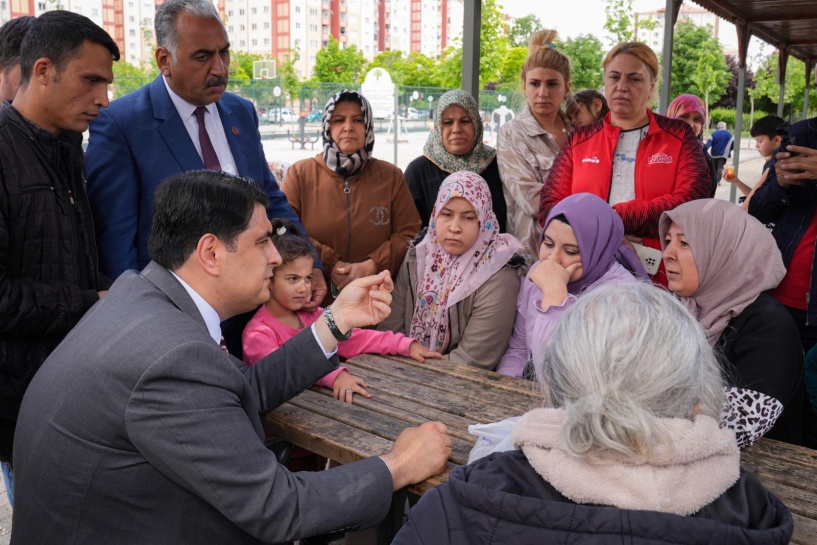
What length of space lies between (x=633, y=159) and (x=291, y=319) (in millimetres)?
1854

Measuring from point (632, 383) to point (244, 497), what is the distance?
0.85m

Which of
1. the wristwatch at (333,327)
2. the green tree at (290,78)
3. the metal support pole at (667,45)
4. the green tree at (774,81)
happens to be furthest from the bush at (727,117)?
the wristwatch at (333,327)

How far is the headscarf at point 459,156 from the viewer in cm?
409

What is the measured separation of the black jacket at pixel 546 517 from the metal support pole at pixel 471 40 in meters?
3.76

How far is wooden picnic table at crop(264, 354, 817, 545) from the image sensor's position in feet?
5.92

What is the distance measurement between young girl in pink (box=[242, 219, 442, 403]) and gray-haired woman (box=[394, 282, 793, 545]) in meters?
1.51

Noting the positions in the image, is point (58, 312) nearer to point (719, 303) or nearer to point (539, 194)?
point (719, 303)

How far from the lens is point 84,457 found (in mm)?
1541

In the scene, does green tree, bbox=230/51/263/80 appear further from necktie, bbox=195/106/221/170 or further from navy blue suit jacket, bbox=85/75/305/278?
navy blue suit jacket, bbox=85/75/305/278

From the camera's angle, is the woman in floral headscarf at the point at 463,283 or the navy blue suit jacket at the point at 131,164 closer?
the navy blue suit jacket at the point at 131,164

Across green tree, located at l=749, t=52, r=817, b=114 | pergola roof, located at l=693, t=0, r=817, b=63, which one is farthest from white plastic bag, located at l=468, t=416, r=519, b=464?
green tree, located at l=749, t=52, r=817, b=114

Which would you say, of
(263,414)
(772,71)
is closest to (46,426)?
(263,414)

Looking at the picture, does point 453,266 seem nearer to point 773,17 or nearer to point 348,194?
point 348,194

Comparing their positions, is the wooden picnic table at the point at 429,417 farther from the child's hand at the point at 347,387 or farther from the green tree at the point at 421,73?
the green tree at the point at 421,73
